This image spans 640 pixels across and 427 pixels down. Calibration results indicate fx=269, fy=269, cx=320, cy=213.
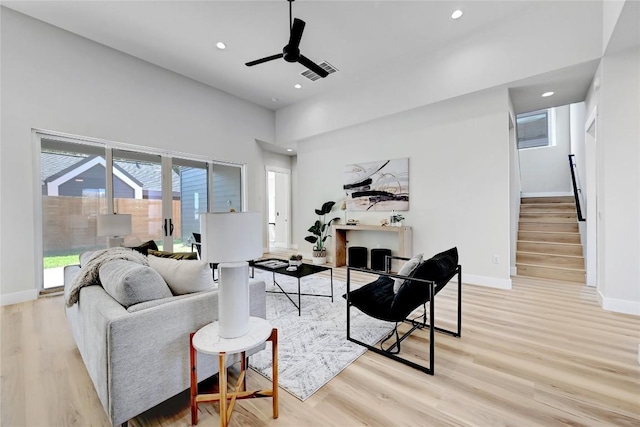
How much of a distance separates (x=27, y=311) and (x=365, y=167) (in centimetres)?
541

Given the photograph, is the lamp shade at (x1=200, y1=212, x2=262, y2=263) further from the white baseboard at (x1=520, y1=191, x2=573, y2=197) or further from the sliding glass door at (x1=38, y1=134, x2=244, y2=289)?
the white baseboard at (x1=520, y1=191, x2=573, y2=197)

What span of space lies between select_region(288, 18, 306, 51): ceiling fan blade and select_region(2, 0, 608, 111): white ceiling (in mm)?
704

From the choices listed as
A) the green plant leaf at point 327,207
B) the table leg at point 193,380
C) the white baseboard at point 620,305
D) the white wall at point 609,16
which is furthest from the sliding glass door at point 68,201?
the white baseboard at point 620,305

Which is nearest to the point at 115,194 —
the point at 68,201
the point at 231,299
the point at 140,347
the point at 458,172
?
the point at 68,201

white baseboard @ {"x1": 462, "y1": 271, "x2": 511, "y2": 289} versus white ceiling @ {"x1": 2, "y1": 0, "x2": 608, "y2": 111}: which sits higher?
white ceiling @ {"x1": 2, "y1": 0, "x2": 608, "y2": 111}

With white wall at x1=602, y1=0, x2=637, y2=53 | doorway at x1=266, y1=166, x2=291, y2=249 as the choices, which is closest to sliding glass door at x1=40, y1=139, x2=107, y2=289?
doorway at x1=266, y1=166, x2=291, y2=249

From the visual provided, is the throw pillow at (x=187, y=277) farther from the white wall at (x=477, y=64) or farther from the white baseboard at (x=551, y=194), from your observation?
the white baseboard at (x=551, y=194)

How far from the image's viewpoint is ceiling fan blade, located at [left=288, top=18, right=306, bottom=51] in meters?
2.83

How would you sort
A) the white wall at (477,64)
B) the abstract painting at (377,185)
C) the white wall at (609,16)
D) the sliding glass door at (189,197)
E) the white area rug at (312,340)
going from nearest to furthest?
1. the white area rug at (312,340)
2. the white wall at (609,16)
3. the white wall at (477,64)
4. the abstract painting at (377,185)
5. the sliding glass door at (189,197)

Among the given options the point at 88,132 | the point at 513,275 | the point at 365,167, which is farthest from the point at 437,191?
the point at 88,132

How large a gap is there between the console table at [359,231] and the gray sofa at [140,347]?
12.0 feet

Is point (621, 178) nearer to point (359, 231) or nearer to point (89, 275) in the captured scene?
point (359, 231)

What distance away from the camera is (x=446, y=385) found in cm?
181

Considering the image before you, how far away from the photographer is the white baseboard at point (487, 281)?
3.94m
